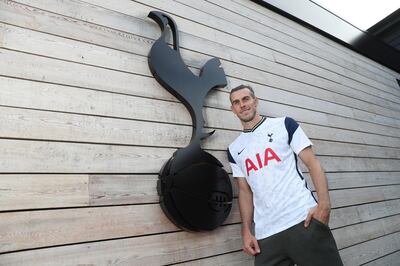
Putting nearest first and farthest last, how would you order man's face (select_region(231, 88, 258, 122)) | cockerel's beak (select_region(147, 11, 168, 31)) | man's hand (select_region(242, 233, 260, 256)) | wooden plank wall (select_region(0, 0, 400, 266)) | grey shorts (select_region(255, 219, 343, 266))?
wooden plank wall (select_region(0, 0, 400, 266)), grey shorts (select_region(255, 219, 343, 266)), man's hand (select_region(242, 233, 260, 256)), man's face (select_region(231, 88, 258, 122)), cockerel's beak (select_region(147, 11, 168, 31))

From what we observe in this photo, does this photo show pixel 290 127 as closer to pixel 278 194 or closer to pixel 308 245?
pixel 278 194

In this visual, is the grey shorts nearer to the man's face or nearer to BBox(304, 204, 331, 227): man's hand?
BBox(304, 204, 331, 227): man's hand

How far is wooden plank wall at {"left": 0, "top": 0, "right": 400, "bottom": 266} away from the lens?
1.16 m

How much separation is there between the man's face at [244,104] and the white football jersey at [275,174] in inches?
3.0

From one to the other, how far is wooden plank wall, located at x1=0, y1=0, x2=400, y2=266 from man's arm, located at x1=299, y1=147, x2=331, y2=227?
49cm

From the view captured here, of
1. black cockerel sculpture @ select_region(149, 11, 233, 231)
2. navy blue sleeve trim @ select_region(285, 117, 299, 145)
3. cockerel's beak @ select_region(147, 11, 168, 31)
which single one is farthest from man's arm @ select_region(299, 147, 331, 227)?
cockerel's beak @ select_region(147, 11, 168, 31)

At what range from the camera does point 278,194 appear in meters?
1.42

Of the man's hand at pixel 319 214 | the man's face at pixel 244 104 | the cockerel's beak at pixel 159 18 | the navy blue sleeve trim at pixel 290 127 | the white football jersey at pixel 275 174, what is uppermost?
the cockerel's beak at pixel 159 18

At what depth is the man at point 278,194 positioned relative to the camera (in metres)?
1.32

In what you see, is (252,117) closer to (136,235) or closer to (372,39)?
(136,235)

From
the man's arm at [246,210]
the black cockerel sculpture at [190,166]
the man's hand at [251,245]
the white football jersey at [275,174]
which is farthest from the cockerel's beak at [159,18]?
the man's hand at [251,245]

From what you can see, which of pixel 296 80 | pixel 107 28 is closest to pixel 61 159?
pixel 107 28

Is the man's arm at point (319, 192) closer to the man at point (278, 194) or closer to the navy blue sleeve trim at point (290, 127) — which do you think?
the man at point (278, 194)

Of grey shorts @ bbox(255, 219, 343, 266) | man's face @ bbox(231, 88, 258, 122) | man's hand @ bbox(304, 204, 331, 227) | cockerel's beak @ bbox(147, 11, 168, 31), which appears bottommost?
grey shorts @ bbox(255, 219, 343, 266)
